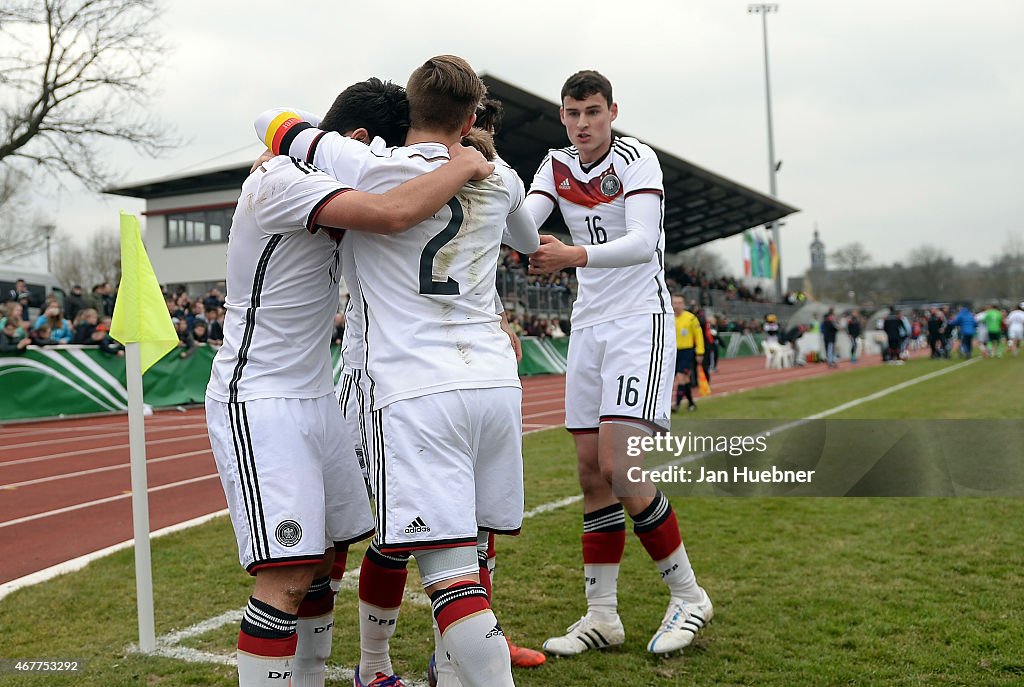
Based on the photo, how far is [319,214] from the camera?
231 cm

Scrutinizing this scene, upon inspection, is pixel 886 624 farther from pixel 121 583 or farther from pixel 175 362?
pixel 175 362

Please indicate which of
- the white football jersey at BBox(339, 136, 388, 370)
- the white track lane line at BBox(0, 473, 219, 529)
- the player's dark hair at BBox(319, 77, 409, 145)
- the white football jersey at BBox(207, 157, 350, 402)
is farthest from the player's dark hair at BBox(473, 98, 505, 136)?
the white track lane line at BBox(0, 473, 219, 529)

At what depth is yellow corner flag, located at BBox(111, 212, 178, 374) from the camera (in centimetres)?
349

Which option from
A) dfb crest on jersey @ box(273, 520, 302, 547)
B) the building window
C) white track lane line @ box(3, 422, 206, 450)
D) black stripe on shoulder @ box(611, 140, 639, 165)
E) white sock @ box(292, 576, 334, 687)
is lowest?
white track lane line @ box(3, 422, 206, 450)

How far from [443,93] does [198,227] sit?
122ft

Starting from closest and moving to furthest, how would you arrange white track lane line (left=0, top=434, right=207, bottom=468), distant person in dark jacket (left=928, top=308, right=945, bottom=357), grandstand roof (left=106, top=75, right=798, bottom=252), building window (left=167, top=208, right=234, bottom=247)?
1. white track lane line (left=0, top=434, right=207, bottom=468)
2. grandstand roof (left=106, top=75, right=798, bottom=252)
3. distant person in dark jacket (left=928, top=308, right=945, bottom=357)
4. building window (left=167, top=208, right=234, bottom=247)

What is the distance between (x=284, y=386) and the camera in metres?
2.52

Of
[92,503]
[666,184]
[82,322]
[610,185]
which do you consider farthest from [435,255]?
[666,184]

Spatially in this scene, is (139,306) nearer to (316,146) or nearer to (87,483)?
(316,146)

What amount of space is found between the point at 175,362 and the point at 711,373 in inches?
683

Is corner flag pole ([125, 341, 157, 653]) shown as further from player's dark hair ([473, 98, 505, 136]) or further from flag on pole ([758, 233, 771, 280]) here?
flag on pole ([758, 233, 771, 280])

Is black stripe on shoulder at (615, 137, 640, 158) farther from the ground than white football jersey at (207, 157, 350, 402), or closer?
farther from the ground

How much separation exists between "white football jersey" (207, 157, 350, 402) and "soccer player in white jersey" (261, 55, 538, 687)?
0.53ft

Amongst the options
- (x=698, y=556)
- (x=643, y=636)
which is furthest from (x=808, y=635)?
(x=698, y=556)
